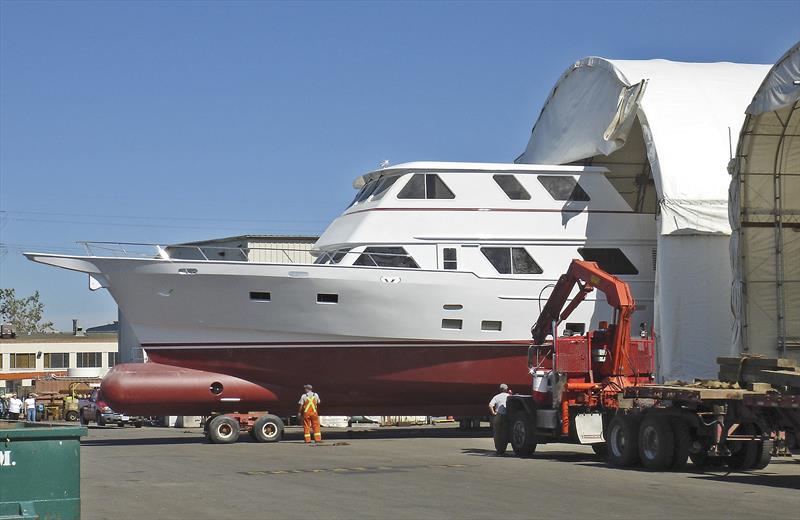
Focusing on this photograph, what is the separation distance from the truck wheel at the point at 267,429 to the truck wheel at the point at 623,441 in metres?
10.5

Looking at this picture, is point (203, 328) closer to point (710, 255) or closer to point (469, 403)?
point (469, 403)

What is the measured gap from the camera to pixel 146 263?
27.3 meters

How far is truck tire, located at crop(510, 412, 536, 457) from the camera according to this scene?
21.4 metres

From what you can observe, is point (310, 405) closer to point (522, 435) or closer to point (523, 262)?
point (522, 435)

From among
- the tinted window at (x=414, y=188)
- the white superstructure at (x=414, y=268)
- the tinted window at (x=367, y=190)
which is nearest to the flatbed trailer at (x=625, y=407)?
the white superstructure at (x=414, y=268)

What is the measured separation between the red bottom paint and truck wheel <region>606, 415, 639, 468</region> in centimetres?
967

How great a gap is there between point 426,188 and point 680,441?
13545mm

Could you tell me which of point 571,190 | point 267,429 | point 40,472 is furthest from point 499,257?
point 40,472

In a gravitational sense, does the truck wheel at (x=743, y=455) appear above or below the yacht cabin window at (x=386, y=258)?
below

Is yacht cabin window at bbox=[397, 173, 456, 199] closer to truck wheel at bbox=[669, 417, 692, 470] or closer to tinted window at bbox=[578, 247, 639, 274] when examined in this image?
tinted window at bbox=[578, 247, 639, 274]

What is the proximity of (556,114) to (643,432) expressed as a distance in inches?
693

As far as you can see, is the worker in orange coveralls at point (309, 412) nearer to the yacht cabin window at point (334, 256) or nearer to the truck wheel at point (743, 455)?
the yacht cabin window at point (334, 256)

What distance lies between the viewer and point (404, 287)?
28078mm

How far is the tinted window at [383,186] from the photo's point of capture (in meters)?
29.9
